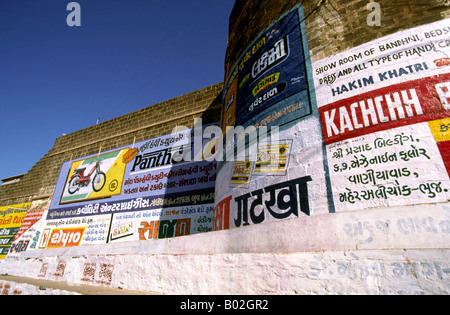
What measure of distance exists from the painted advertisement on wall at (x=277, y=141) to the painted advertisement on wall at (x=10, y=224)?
1244 cm

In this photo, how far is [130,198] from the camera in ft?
27.8

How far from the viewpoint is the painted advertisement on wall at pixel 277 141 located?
129 inches

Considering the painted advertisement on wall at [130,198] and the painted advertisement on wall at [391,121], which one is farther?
the painted advertisement on wall at [130,198]

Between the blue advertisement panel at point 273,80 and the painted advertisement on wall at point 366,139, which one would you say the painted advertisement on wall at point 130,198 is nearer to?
the blue advertisement panel at point 273,80

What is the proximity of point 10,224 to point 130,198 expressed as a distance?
8.98 meters

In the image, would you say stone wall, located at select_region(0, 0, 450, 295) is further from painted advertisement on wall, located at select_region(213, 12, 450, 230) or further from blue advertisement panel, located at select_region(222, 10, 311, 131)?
blue advertisement panel, located at select_region(222, 10, 311, 131)

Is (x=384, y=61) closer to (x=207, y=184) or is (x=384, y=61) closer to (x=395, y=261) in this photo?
(x=395, y=261)

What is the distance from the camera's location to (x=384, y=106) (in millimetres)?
3033

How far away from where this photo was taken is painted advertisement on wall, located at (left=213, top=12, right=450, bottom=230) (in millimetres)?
2646

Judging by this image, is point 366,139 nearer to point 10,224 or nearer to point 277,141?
point 277,141

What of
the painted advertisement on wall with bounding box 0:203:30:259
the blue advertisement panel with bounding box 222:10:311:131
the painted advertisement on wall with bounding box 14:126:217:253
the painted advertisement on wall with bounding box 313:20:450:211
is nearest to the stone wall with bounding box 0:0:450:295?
the painted advertisement on wall with bounding box 313:20:450:211

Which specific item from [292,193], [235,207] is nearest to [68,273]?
[235,207]

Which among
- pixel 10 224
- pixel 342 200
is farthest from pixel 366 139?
pixel 10 224

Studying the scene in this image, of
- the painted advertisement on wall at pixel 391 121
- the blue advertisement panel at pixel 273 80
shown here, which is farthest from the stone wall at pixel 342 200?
the blue advertisement panel at pixel 273 80
